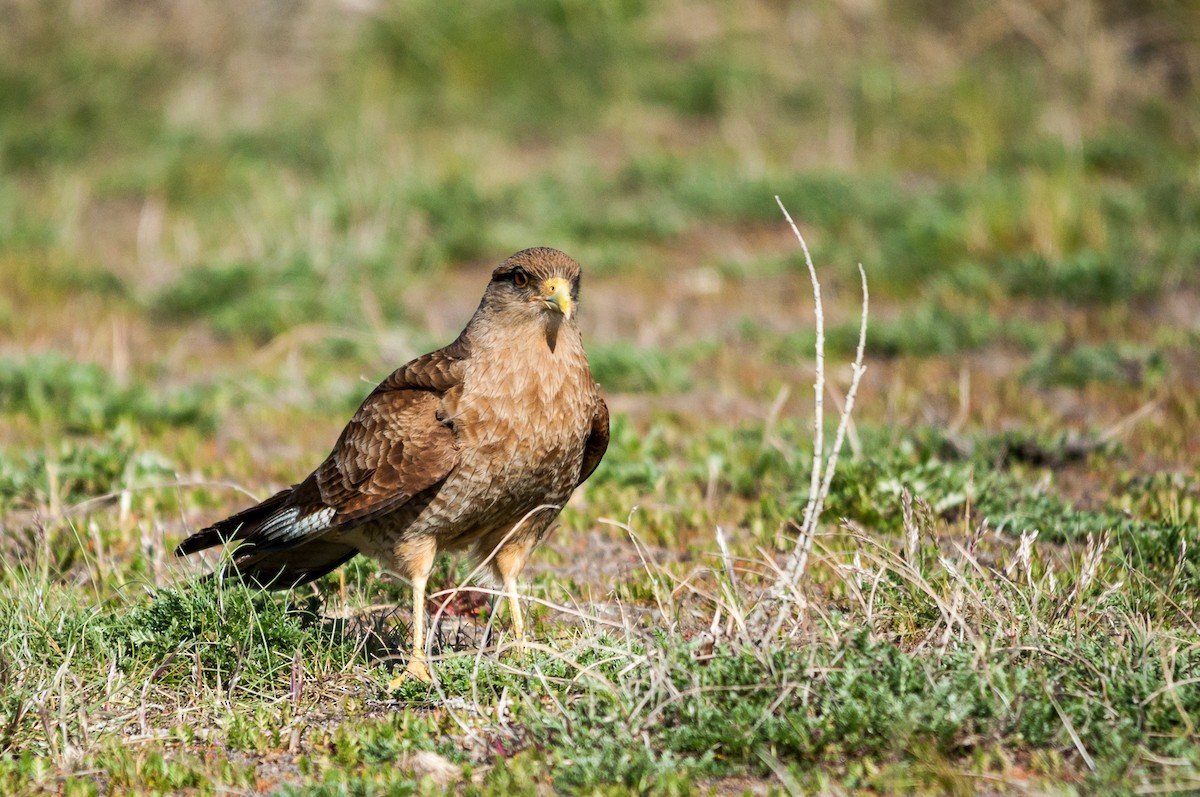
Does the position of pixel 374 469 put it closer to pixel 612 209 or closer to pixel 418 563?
pixel 418 563

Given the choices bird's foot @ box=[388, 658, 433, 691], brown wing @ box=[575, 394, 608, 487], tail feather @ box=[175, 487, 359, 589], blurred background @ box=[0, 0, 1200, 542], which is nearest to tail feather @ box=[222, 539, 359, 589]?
tail feather @ box=[175, 487, 359, 589]

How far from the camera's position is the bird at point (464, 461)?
429cm

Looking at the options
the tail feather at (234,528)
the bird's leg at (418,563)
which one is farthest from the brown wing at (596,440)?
the tail feather at (234,528)

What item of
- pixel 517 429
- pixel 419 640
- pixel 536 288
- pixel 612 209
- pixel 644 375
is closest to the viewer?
pixel 419 640

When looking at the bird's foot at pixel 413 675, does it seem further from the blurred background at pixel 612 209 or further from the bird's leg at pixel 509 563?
the blurred background at pixel 612 209

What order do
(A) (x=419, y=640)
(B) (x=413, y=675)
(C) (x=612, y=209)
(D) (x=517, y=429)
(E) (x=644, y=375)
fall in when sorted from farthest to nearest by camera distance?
(C) (x=612, y=209)
(E) (x=644, y=375)
(D) (x=517, y=429)
(A) (x=419, y=640)
(B) (x=413, y=675)

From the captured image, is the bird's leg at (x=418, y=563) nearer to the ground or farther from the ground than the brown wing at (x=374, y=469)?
nearer to the ground

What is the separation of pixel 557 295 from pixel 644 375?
320cm

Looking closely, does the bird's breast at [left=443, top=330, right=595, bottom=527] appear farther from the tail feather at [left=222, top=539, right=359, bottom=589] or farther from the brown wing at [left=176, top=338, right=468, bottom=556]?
the tail feather at [left=222, top=539, right=359, bottom=589]

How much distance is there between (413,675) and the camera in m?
4.04

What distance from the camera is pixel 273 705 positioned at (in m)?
3.96

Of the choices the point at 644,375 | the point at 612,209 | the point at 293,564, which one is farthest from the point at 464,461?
the point at 612,209

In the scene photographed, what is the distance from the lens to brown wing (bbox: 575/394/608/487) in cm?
461

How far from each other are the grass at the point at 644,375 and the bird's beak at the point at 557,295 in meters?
0.85
